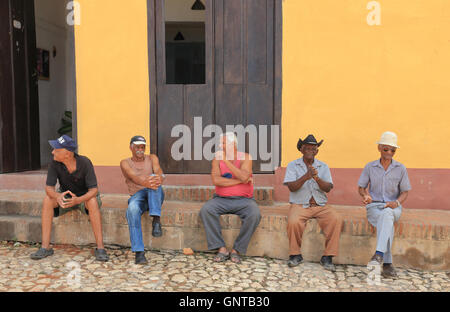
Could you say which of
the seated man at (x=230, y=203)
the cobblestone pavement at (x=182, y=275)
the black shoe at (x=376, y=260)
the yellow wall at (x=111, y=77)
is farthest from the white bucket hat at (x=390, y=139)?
the yellow wall at (x=111, y=77)

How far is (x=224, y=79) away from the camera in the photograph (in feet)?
16.4

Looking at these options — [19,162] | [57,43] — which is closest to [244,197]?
[19,162]

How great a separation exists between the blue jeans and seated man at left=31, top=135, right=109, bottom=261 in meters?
0.36

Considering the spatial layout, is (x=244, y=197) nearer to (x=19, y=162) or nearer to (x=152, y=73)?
(x=152, y=73)

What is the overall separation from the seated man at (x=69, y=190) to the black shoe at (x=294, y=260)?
1.83 meters

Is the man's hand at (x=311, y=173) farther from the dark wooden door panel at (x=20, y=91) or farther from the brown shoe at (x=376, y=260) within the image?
the dark wooden door panel at (x=20, y=91)

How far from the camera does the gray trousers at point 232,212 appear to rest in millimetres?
3854

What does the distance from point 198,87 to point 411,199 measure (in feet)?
9.75

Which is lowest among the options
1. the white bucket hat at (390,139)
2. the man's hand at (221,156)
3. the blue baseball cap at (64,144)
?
the man's hand at (221,156)

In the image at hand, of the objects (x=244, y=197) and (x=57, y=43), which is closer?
(x=244, y=197)

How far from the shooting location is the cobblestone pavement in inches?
128

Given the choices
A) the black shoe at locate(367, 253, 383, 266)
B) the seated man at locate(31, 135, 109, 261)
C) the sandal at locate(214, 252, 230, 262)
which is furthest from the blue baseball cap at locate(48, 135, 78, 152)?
the black shoe at locate(367, 253, 383, 266)

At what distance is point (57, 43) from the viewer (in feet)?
25.2

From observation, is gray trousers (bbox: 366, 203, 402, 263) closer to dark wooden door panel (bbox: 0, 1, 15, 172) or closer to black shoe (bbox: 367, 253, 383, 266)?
black shoe (bbox: 367, 253, 383, 266)
